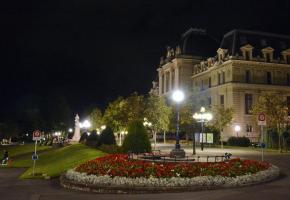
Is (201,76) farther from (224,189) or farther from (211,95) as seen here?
(224,189)

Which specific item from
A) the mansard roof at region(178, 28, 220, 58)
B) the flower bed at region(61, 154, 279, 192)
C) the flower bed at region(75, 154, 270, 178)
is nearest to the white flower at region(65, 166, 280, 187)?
the flower bed at region(61, 154, 279, 192)

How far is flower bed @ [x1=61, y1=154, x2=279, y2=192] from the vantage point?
18.7 m

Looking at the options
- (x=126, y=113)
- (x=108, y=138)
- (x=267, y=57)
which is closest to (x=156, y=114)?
(x=126, y=113)

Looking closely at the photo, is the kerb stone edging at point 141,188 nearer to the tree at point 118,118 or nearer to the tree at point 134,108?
the tree at point 134,108

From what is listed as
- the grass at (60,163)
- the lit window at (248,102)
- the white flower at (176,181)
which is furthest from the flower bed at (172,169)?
the lit window at (248,102)

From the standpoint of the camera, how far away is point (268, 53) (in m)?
83.0

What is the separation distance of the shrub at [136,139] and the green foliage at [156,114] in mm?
31941

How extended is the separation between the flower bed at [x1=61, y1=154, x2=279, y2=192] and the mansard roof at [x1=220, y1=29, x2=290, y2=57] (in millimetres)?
63083

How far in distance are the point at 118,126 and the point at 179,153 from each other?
50.0 m

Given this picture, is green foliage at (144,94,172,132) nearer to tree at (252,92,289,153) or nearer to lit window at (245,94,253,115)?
lit window at (245,94,253,115)

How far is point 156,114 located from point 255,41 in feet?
101

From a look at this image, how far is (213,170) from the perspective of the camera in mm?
19891

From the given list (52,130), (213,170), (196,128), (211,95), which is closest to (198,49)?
(211,95)

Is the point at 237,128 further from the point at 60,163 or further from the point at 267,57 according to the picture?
the point at 60,163
